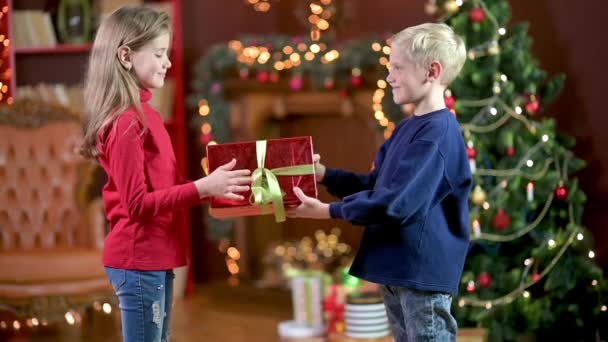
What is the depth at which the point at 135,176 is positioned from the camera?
2.17m

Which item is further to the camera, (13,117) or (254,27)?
(254,27)

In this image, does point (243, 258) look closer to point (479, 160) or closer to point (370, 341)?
point (370, 341)

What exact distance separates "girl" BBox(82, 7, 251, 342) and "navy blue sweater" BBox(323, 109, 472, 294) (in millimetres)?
374

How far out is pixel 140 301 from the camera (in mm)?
2227

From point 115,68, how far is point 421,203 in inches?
34.5

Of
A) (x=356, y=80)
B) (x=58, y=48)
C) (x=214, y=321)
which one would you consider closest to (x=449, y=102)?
(x=356, y=80)

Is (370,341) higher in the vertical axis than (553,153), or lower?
lower

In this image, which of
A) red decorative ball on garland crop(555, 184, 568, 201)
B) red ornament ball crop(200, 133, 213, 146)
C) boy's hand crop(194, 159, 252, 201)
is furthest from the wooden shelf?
boy's hand crop(194, 159, 252, 201)

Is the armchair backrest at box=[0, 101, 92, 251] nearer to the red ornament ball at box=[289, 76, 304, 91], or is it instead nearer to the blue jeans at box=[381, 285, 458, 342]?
the red ornament ball at box=[289, 76, 304, 91]

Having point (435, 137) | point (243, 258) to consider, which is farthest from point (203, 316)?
point (435, 137)

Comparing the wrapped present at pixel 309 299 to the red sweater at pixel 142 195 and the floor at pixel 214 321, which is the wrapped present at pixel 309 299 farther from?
the red sweater at pixel 142 195

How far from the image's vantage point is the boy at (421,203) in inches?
84.1

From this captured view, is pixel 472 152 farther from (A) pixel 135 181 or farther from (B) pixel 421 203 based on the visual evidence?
(A) pixel 135 181

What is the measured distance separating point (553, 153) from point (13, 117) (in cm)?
285
